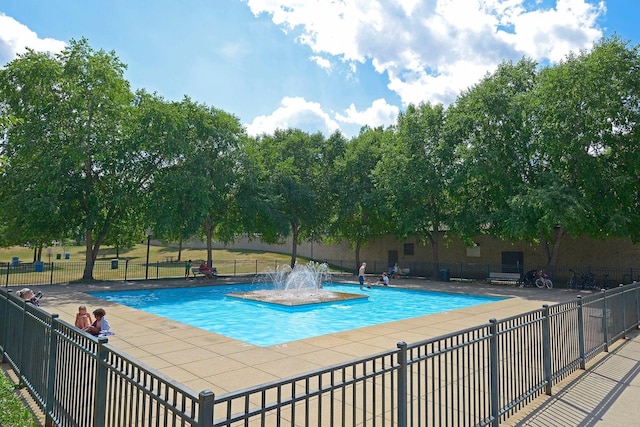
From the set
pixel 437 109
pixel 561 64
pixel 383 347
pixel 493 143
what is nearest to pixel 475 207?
pixel 493 143

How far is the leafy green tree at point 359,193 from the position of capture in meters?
35.4

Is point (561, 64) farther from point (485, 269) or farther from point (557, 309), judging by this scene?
point (557, 309)

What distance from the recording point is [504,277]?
3053cm

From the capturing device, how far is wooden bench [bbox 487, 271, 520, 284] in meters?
30.0

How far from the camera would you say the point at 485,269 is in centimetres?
3391

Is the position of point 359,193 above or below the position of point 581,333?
above

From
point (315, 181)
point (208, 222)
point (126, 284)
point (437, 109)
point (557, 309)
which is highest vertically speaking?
point (437, 109)

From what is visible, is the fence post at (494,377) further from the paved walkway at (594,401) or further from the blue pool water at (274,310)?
the blue pool water at (274,310)

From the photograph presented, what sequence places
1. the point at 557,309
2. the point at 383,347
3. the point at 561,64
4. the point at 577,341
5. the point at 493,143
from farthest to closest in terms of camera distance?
the point at 493,143, the point at 561,64, the point at 383,347, the point at 577,341, the point at 557,309

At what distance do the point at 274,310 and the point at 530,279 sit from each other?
64.2 feet

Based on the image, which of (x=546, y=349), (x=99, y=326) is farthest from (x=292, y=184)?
(x=546, y=349)

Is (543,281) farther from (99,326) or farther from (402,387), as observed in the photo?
(402,387)

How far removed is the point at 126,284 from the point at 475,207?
80.3 ft

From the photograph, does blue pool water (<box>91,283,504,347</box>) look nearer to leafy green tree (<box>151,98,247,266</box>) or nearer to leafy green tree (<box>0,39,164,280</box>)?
leafy green tree (<box>151,98,247,266</box>)
